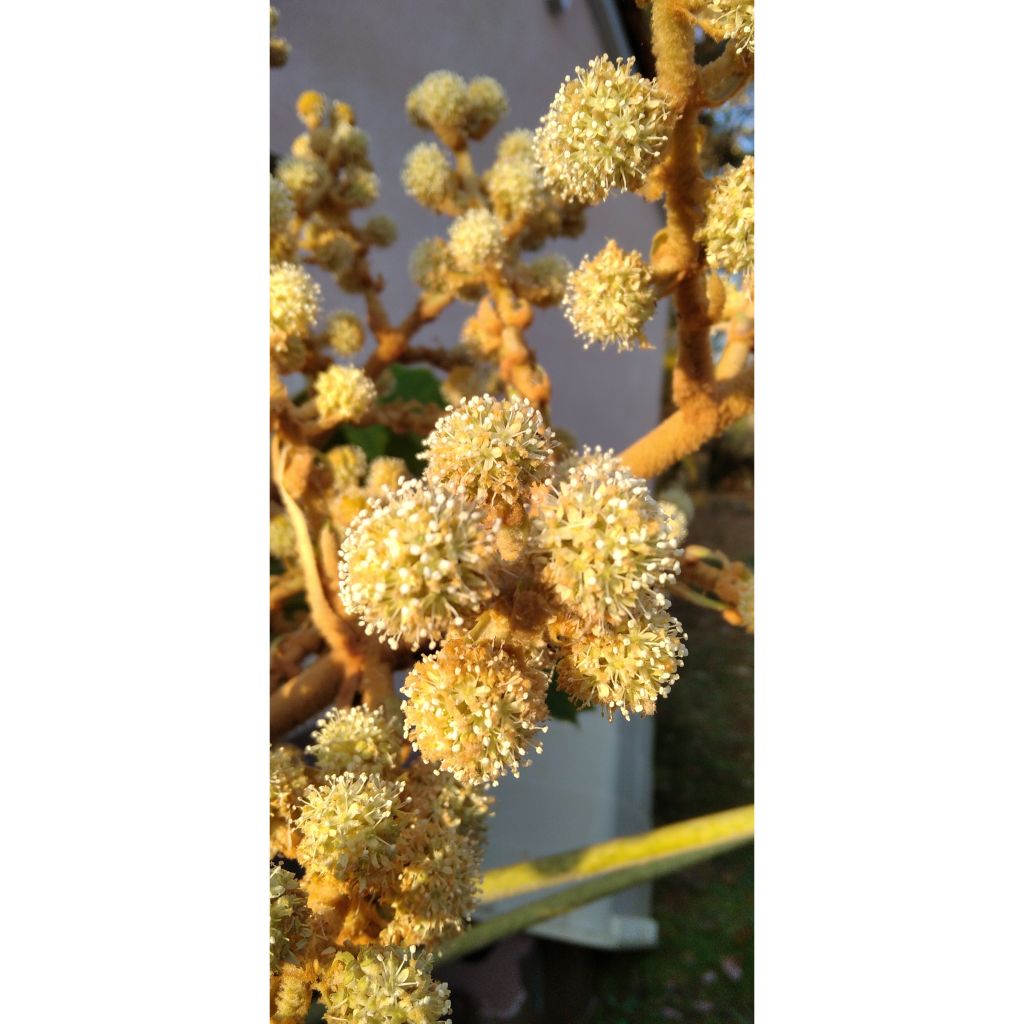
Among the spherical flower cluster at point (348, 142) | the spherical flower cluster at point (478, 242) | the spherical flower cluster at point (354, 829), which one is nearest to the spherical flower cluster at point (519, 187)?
the spherical flower cluster at point (478, 242)

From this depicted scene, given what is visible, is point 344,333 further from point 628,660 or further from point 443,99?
point 628,660

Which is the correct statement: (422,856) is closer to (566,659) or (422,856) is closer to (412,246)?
(566,659)

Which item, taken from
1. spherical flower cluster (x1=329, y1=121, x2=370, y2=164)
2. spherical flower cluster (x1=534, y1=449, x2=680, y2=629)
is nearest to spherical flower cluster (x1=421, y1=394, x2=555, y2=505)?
spherical flower cluster (x1=534, y1=449, x2=680, y2=629)

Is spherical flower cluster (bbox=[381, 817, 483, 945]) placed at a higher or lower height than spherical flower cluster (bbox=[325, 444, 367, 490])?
lower

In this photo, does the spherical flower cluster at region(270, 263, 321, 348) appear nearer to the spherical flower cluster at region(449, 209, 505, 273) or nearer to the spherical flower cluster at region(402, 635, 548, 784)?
the spherical flower cluster at region(449, 209, 505, 273)

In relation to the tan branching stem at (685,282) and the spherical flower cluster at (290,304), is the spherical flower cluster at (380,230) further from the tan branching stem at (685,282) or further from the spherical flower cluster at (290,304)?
the tan branching stem at (685,282)
